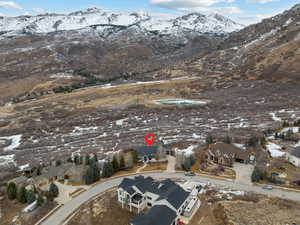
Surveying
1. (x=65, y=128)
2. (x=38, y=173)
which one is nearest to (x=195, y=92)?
(x=65, y=128)

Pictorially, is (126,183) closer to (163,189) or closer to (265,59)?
(163,189)

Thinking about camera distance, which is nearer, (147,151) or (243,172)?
(243,172)

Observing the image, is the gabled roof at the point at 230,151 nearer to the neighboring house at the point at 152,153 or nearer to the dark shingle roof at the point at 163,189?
the neighboring house at the point at 152,153

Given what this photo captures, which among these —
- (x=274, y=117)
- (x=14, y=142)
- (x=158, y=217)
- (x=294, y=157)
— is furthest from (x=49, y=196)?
(x=274, y=117)

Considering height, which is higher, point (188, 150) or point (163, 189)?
point (163, 189)

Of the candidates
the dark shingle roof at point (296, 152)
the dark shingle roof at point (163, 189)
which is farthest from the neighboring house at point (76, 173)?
the dark shingle roof at point (296, 152)

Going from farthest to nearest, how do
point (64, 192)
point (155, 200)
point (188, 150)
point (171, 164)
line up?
point (188, 150)
point (171, 164)
point (64, 192)
point (155, 200)

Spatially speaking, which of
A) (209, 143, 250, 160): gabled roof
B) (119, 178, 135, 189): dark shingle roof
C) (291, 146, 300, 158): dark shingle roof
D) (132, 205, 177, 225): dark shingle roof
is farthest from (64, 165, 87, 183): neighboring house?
(291, 146, 300, 158): dark shingle roof

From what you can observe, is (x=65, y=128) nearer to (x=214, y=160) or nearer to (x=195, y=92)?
(x=214, y=160)

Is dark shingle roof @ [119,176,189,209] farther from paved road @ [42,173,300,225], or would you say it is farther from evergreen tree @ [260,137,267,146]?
evergreen tree @ [260,137,267,146]
